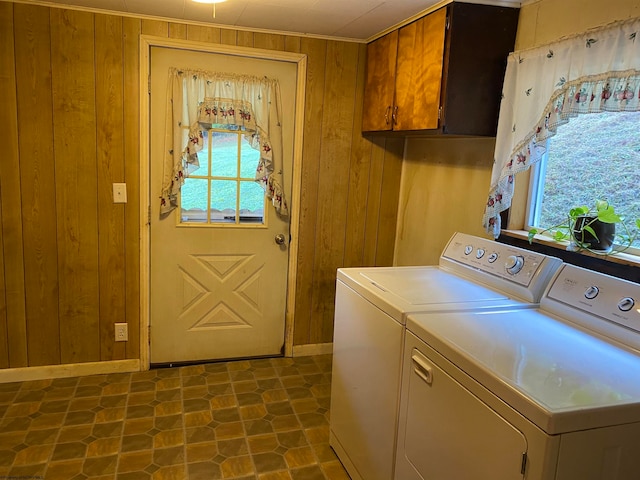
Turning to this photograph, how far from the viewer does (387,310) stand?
189 centimetres

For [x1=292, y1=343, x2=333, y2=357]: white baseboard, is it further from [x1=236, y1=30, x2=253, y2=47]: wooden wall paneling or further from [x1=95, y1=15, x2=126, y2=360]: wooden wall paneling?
[x1=236, y1=30, x2=253, y2=47]: wooden wall paneling

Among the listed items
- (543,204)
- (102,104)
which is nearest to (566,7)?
(543,204)

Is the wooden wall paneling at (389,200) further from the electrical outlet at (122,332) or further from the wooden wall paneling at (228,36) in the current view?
the electrical outlet at (122,332)

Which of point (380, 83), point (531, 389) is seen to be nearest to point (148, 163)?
point (380, 83)

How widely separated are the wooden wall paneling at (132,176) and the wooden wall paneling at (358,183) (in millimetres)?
1357

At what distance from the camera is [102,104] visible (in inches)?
112

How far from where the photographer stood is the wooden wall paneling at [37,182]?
269 cm

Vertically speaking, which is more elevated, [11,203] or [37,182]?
[37,182]

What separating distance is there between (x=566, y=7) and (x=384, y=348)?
157 centimetres

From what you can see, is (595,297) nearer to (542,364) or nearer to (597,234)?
(597,234)

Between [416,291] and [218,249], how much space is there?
158 cm

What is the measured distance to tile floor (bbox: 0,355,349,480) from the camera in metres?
2.27

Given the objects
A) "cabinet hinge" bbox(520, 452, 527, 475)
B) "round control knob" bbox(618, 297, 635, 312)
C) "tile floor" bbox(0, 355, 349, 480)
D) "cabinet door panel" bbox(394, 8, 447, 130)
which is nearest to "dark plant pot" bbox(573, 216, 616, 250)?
"round control knob" bbox(618, 297, 635, 312)

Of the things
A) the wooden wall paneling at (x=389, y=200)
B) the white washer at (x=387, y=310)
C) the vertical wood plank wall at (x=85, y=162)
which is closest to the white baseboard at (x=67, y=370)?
the vertical wood plank wall at (x=85, y=162)
